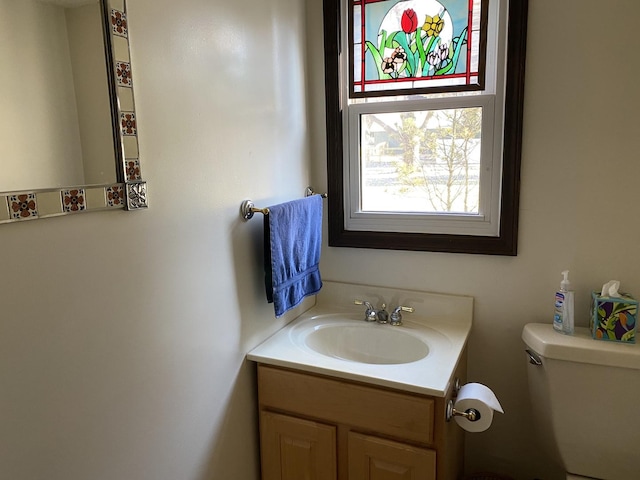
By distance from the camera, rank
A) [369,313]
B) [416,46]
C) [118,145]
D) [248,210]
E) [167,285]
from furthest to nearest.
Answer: [369,313], [416,46], [248,210], [167,285], [118,145]

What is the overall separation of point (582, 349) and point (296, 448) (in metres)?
0.95

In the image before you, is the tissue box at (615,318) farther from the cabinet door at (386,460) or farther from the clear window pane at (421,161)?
the cabinet door at (386,460)

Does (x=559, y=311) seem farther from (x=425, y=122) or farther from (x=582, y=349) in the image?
(x=425, y=122)

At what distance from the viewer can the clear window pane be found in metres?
1.69

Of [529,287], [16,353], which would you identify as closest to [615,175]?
[529,287]

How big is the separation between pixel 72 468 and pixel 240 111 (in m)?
1.01

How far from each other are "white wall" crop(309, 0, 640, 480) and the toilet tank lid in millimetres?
157

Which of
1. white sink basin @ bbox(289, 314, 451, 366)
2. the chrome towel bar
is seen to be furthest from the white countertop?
the chrome towel bar

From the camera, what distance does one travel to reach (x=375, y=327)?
1773 mm

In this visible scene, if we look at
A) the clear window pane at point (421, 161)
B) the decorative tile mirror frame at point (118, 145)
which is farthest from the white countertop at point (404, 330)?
the decorative tile mirror frame at point (118, 145)

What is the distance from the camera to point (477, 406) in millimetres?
1343

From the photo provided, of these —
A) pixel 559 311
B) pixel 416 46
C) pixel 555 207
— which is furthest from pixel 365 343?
pixel 416 46

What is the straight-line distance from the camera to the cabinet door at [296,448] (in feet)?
4.86

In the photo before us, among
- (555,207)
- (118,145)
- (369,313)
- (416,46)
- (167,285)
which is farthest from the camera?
(369,313)
